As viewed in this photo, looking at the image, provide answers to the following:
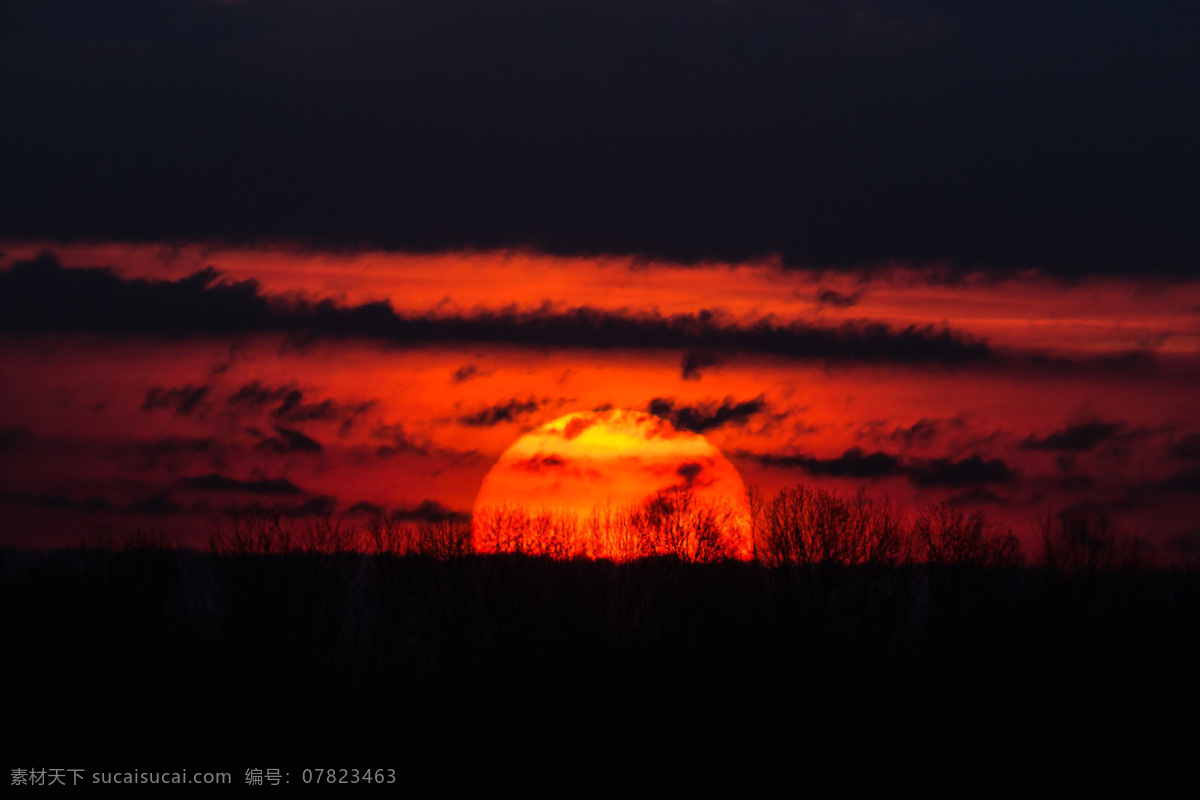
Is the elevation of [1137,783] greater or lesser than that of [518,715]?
lesser

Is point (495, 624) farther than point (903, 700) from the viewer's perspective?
Yes

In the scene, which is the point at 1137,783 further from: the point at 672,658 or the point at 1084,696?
the point at 672,658

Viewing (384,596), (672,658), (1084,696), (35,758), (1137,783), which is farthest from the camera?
(384,596)

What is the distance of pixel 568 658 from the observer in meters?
61.7

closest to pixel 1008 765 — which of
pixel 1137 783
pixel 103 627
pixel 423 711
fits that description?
pixel 1137 783

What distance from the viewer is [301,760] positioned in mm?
51156

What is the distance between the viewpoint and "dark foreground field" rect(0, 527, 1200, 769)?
53094 mm

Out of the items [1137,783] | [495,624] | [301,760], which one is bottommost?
[1137,783]

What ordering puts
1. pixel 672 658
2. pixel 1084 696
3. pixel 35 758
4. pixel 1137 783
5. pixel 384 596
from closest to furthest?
pixel 1137 783 < pixel 35 758 < pixel 1084 696 < pixel 672 658 < pixel 384 596

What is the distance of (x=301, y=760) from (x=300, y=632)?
39.7 feet

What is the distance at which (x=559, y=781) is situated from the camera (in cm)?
4794

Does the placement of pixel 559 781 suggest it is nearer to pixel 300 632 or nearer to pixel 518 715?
pixel 518 715

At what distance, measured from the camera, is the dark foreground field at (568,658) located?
53094mm

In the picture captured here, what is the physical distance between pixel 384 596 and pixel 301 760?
1480 cm
